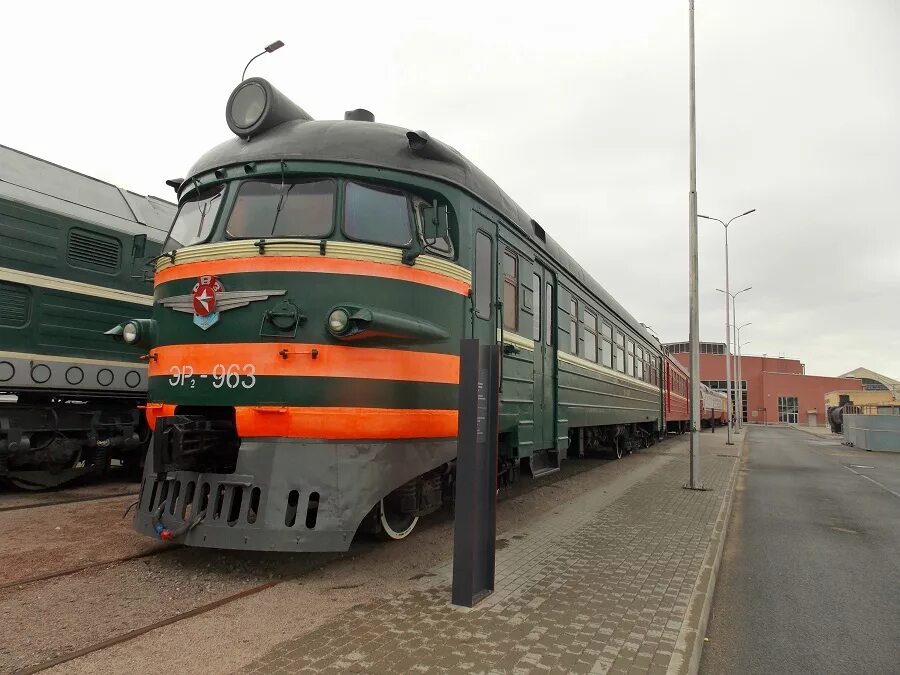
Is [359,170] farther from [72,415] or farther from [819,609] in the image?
[72,415]

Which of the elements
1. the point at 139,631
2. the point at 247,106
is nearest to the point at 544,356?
the point at 247,106

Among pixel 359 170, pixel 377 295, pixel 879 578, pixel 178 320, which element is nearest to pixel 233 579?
pixel 178 320

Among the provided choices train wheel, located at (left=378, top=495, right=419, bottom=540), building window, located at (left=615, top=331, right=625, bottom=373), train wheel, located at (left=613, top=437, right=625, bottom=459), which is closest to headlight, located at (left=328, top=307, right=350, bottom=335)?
train wheel, located at (left=378, top=495, right=419, bottom=540)

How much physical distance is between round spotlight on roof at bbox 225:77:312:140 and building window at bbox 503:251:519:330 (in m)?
2.59

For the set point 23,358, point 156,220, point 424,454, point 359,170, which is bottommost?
point 424,454

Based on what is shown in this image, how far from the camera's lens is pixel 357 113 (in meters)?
6.49

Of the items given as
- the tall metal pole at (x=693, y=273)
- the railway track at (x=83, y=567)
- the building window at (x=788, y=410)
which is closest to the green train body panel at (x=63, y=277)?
the railway track at (x=83, y=567)

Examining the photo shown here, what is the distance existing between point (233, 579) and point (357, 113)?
4614 mm

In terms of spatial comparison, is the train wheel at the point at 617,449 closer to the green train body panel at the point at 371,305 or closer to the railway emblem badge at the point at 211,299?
the green train body panel at the point at 371,305

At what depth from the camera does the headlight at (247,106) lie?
5.48 metres

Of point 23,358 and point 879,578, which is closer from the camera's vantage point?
point 879,578

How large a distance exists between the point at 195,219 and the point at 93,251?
4.05m

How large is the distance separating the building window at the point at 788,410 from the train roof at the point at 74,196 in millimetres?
79574

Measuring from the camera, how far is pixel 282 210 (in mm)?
5145
